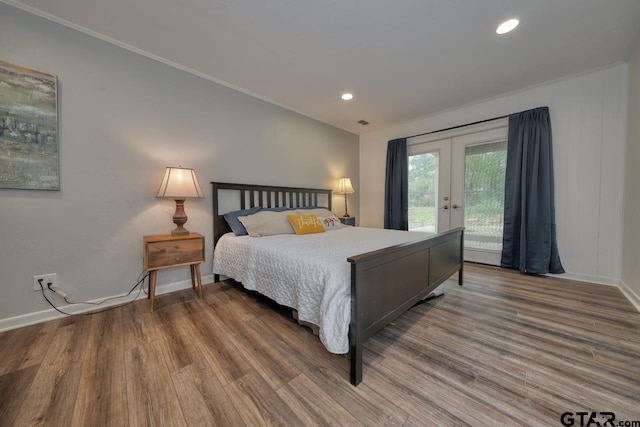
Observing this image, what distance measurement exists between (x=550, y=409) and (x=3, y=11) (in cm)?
420

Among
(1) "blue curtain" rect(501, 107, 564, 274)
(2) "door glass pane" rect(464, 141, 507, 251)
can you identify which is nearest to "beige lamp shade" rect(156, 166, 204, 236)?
(2) "door glass pane" rect(464, 141, 507, 251)

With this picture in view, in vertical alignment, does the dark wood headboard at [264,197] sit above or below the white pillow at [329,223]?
above

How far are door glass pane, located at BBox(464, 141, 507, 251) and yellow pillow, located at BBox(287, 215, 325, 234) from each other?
7.96ft

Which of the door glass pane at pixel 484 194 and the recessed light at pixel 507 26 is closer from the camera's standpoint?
the recessed light at pixel 507 26

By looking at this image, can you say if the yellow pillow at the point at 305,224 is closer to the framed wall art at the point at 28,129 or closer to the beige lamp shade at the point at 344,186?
the beige lamp shade at the point at 344,186

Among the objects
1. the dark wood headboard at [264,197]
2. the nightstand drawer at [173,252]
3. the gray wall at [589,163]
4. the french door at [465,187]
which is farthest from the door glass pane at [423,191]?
the nightstand drawer at [173,252]

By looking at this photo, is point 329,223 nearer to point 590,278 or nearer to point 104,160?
point 104,160

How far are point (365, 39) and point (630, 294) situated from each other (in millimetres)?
3459

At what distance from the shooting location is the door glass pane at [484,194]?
3.25 meters

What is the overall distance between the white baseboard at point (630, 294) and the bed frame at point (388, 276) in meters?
1.33

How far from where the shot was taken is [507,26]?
190 centimetres

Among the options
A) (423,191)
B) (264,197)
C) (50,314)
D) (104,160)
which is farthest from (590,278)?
(50,314)

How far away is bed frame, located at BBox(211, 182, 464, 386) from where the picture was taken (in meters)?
1.21

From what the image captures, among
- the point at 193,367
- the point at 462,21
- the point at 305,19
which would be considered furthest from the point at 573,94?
the point at 193,367
